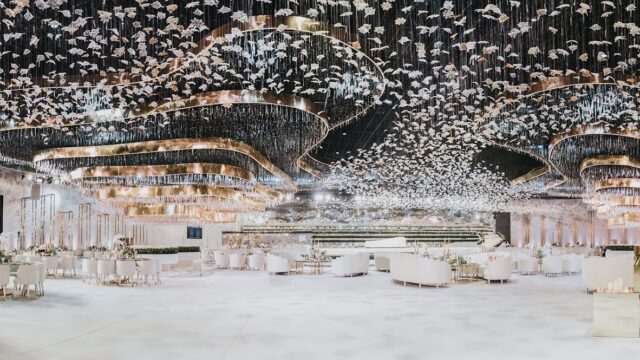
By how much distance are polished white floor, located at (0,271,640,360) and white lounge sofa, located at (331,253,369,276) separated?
3.75 metres

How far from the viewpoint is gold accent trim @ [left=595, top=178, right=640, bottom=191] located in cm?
2073

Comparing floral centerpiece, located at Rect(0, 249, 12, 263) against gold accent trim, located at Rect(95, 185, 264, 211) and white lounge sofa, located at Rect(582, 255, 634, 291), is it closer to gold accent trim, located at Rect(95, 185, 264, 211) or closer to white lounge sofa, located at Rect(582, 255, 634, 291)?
gold accent trim, located at Rect(95, 185, 264, 211)

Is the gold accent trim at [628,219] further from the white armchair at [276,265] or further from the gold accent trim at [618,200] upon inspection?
the white armchair at [276,265]

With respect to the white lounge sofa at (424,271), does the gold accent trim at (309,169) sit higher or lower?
higher

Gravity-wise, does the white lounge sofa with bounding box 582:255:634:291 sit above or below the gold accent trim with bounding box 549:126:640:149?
below

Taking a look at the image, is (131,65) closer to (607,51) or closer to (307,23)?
(307,23)

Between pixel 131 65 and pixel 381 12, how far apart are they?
3858 millimetres

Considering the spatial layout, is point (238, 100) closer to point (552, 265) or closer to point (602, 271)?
point (602, 271)

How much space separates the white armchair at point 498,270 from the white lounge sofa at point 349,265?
3.97m

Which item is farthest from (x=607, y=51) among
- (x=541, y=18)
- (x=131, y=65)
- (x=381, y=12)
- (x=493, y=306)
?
(x=131, y=65)

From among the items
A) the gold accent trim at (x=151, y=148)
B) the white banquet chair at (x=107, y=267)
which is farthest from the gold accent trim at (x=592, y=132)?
the white banquet chair at (x=107, y=267)

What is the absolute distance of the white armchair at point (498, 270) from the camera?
14.8 metres

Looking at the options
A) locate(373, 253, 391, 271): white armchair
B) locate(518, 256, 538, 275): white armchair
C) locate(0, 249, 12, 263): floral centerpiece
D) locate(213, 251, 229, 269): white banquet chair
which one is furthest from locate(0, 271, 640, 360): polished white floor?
locate(213, 251, 229, 269): white banquet chair

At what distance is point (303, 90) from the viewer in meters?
10.1
